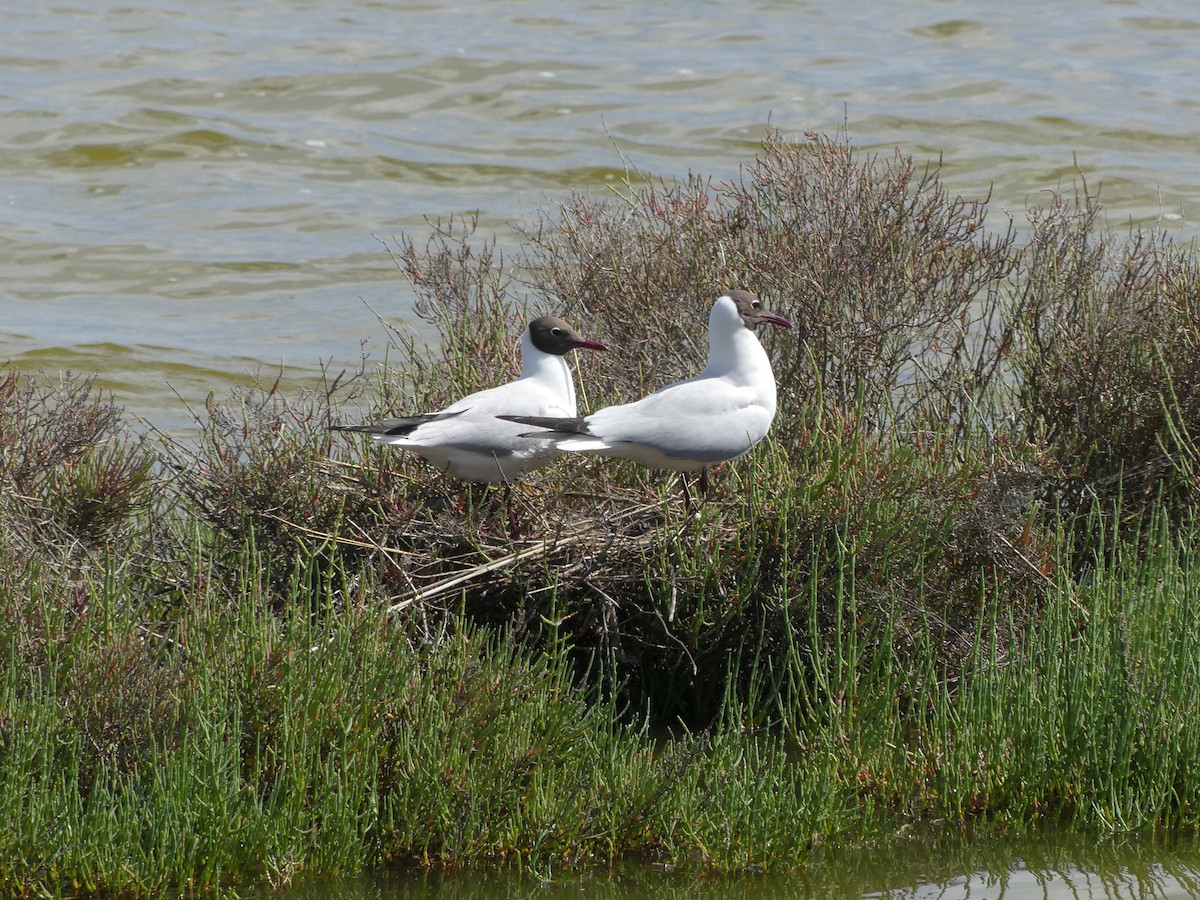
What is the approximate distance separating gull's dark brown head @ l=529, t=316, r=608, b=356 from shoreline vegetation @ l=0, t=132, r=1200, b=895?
530mm

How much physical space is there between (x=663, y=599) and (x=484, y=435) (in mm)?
923

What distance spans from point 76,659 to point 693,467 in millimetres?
2393

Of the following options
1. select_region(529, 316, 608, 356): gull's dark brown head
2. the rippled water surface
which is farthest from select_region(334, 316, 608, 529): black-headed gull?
the rippled water surface

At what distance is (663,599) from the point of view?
5.76 metres

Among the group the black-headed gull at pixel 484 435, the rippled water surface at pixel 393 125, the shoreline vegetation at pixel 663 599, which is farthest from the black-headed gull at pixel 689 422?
the rippled water surface at pixel 393 125

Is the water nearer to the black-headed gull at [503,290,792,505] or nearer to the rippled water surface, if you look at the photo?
the rippled water surface

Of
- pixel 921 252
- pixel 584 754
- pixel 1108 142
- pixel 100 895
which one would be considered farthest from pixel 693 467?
pixel 1108 142

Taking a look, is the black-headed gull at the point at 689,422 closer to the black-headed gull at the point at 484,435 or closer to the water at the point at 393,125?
the black-headed gull at the point at 484,435

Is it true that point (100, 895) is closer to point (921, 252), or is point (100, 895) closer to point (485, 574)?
point (485, 574)

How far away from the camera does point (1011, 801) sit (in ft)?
16.0

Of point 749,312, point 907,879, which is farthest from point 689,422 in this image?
point 907,879

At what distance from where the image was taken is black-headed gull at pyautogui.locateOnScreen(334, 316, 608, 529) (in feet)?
19.1

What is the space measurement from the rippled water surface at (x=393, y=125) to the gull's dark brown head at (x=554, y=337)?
558 cm

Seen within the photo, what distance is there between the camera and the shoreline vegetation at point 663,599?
4602mm
